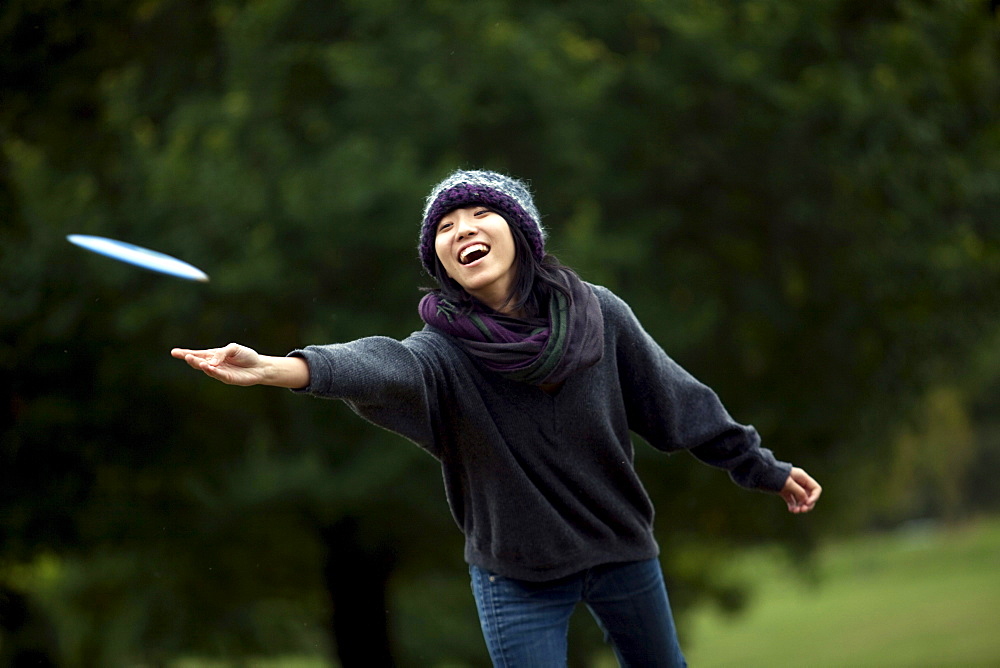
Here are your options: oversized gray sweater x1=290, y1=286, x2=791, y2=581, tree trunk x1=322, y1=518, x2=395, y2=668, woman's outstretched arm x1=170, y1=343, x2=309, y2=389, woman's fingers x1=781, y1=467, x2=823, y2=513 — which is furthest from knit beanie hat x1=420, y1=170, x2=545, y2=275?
tree trunk x1=322, y1=518, x2=395, y2=668

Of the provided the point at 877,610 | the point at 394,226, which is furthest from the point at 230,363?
the point at 877,610

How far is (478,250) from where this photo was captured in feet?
9.09

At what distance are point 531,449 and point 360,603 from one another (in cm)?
853

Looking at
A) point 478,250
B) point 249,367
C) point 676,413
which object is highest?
point 478,250

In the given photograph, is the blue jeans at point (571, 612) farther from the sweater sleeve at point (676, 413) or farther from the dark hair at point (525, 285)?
the dark hair at point (525, 285)

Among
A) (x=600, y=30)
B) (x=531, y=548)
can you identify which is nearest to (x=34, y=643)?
(x=600, y=30)

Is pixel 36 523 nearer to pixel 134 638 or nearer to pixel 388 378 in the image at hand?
pixel 134 638

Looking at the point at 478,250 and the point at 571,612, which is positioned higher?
the point at 478,250

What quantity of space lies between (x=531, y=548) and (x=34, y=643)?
9541mm

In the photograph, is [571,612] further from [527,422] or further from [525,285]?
[525,285]

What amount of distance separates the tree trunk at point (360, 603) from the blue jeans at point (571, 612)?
25.9 ft

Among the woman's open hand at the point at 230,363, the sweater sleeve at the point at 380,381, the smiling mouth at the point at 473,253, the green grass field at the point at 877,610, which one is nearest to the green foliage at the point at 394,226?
the green grass field at the point at 877,610

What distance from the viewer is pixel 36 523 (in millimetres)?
8984

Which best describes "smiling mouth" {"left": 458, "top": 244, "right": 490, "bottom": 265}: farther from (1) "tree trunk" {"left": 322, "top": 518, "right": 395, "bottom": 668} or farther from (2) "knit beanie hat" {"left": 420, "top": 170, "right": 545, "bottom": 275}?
(1) "tree trunk" {"left": 322, "top": 518, "right": 395, "bottom": 668}
